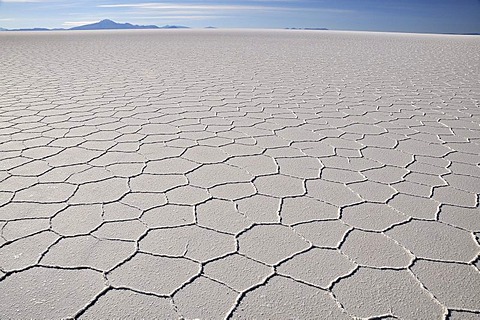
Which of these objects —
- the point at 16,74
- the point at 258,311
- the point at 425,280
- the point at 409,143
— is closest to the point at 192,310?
the point at 258,311

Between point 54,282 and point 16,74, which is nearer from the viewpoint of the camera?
point 54,282

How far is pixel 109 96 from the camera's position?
15.8 ft

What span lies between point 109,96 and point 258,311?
415 cm

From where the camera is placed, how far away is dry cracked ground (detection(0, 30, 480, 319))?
51.9 inches

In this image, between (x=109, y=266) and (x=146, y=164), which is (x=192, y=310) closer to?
(x=109, y=266)

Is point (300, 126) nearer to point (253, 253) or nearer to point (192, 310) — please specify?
point (253, 253)

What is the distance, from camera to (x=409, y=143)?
296 cm

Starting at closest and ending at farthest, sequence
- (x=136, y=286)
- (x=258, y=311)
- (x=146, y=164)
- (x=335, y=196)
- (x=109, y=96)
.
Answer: (x=258, y=311)
(x=136, y=286)
(x=335, y=196)
(x=146, y=164)
(x=109, y=96)

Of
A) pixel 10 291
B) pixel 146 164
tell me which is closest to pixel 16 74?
pixel 146 164

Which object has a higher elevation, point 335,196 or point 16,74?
point 335,196

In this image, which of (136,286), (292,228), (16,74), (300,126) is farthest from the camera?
(16,74)

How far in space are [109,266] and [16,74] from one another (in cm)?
660

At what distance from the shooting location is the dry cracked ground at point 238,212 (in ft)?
4.33

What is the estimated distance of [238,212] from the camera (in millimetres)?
1884
